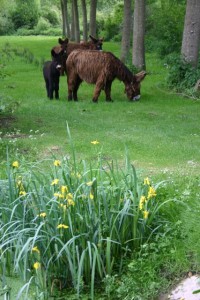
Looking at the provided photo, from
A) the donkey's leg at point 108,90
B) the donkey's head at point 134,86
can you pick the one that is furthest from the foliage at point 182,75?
the donkey's leg at point 108,90

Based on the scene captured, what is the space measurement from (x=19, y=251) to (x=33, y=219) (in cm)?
35

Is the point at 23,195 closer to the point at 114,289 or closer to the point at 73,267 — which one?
the point at 73,267

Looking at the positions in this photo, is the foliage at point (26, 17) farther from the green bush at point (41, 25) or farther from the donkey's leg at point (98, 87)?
the donkey's leg at point (98, 87)

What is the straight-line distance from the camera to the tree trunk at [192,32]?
667 inches

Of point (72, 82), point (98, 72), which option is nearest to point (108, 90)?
point (98, 72)

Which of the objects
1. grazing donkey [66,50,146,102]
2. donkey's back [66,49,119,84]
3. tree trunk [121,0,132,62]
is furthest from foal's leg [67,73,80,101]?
tree trunk [121,0,132,62]

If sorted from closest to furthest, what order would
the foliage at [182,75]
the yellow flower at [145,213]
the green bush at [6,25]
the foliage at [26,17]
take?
the yellow flower at [145,213]
the foliage at [182,75]
the green bush at [6,25]
the foliage at [26,17]

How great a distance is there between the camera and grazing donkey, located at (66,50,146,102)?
48.9 ft

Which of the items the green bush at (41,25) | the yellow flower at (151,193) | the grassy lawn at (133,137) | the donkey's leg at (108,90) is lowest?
the grassy lawn at (133,137)

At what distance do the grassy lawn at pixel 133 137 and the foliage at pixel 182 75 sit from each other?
1.47ft

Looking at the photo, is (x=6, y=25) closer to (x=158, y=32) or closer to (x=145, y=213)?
(x=158, y=32)

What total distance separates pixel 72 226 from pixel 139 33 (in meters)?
15.5

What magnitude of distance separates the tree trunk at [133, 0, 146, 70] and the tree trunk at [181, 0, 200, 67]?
2360 millimetres

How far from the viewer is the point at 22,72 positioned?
2202cm
